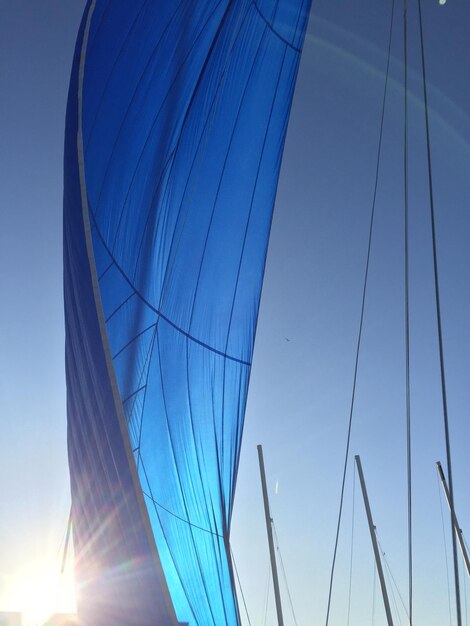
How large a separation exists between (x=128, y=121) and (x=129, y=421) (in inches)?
67.6

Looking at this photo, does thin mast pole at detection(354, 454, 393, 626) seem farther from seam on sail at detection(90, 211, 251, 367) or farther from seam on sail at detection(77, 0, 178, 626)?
seam on sail at detection(77, 0, 178, 626)

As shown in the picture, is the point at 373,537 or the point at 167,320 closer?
the point at 167,320

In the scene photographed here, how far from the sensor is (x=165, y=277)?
13.8 ft

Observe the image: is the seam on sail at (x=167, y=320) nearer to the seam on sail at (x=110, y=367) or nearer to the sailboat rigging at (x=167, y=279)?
the sailboat rigging at (x=167, y=279)

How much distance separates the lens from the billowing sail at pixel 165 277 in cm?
312

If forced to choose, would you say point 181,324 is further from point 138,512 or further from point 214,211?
point 138,512

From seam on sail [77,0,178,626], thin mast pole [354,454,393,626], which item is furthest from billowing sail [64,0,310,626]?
thin mast pole [354,454,393,626]

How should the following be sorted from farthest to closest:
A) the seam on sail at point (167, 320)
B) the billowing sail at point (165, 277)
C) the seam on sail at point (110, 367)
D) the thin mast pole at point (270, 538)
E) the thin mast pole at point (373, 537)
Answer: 1. the thin mast pole at point (373, 537)
2. the thin mast pole at point (270, 538)
3. the seam on sail at point (167, 320)
4. the billowing sail at point (165, 277)
5. the seam on sail at point (110, 367)

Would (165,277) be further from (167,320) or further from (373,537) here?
(373,537)

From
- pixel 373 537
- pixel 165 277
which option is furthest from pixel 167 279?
pixel 373 537

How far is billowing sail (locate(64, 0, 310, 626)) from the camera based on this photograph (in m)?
3.12

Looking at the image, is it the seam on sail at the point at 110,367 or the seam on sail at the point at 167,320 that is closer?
the seam on sail at the point at 110,367

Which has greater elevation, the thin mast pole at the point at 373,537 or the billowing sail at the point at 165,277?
the thin mast pole at the point at 373,537

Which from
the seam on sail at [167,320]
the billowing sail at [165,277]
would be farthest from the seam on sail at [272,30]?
the seam on sail at [167,320]
